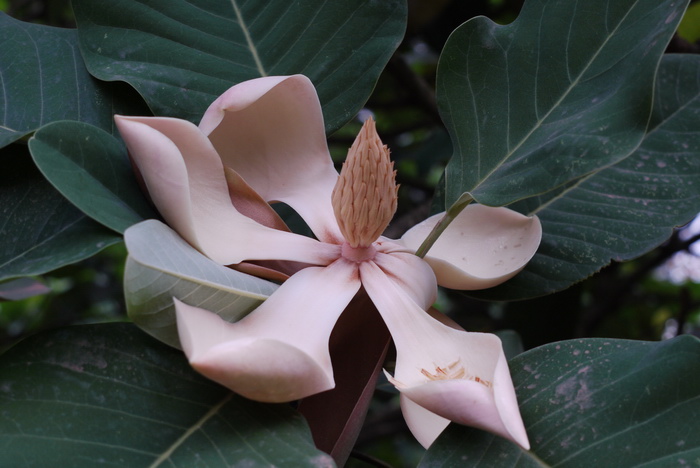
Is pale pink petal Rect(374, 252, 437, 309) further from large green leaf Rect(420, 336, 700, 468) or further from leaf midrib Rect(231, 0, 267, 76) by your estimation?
leaf midrib Rect(231, 0, 267, 76)

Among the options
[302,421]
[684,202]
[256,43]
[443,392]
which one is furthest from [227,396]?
[684,202]

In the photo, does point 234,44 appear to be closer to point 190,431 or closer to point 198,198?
point 198,198

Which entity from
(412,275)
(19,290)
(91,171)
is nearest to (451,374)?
(412,275)

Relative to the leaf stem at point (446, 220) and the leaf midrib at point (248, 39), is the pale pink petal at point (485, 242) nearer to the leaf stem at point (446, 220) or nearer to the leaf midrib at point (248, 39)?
the leaf stem at point (446, 220)

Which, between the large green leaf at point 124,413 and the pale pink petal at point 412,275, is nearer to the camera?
the large green leaf at point 124,413

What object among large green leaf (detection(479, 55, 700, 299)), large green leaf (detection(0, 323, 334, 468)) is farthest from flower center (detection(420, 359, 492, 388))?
large green leaf (detection(479, 55, 700, 299))

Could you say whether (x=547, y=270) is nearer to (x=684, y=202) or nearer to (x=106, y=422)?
(x=684, y=202)

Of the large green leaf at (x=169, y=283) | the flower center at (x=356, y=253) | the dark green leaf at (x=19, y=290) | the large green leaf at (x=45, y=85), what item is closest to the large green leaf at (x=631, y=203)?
the flower center at (x=356, y=253)
